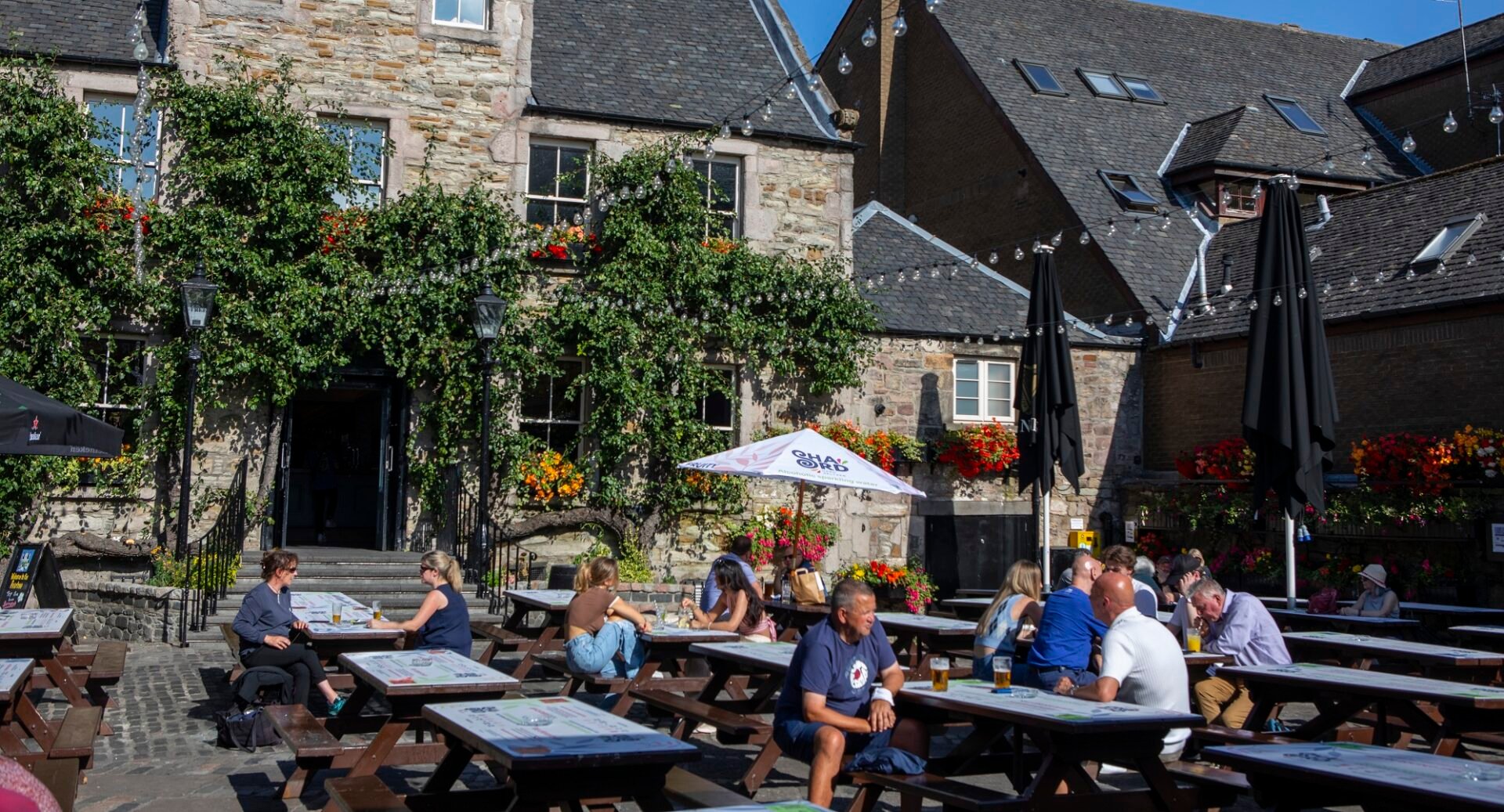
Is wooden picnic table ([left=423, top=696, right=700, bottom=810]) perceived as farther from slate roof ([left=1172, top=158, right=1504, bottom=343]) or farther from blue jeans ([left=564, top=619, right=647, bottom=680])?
slate roof ([left=1172, top=158, right=1504, bottom=343])

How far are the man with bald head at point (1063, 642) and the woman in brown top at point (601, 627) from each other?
105 inches

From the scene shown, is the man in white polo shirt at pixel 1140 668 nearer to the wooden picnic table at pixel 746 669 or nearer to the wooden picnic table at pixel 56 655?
the wooden picnic table at pixel 746 669

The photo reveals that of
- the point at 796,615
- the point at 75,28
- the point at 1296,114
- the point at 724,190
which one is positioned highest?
the point at 1296,114

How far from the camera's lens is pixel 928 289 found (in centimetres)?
1934

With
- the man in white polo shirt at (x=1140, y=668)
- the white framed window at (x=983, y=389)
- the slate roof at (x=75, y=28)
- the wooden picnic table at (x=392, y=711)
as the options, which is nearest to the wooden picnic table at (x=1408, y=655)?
the man in white polo shirt at (x=1140, y=668)

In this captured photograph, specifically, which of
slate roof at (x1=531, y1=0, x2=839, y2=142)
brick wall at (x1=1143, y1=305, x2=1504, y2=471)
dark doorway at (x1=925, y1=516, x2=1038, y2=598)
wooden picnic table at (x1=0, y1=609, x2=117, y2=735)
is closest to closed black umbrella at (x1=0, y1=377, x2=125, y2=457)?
wooden picnic table at (x1=0, y1=609, x2=117, y2=735)

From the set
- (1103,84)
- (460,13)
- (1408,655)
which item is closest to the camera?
(1408,655)

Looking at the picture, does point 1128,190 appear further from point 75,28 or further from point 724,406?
point 75,28

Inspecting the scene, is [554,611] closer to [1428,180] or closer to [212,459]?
[212,459]

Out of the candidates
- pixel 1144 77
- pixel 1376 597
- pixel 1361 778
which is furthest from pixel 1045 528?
pixel 1144 77

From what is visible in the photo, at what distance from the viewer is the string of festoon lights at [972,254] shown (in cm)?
1606

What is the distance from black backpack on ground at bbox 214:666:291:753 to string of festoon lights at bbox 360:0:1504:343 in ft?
24.9

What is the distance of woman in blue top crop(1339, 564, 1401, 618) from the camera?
11391 mm

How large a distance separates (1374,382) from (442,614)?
13.7 meters
